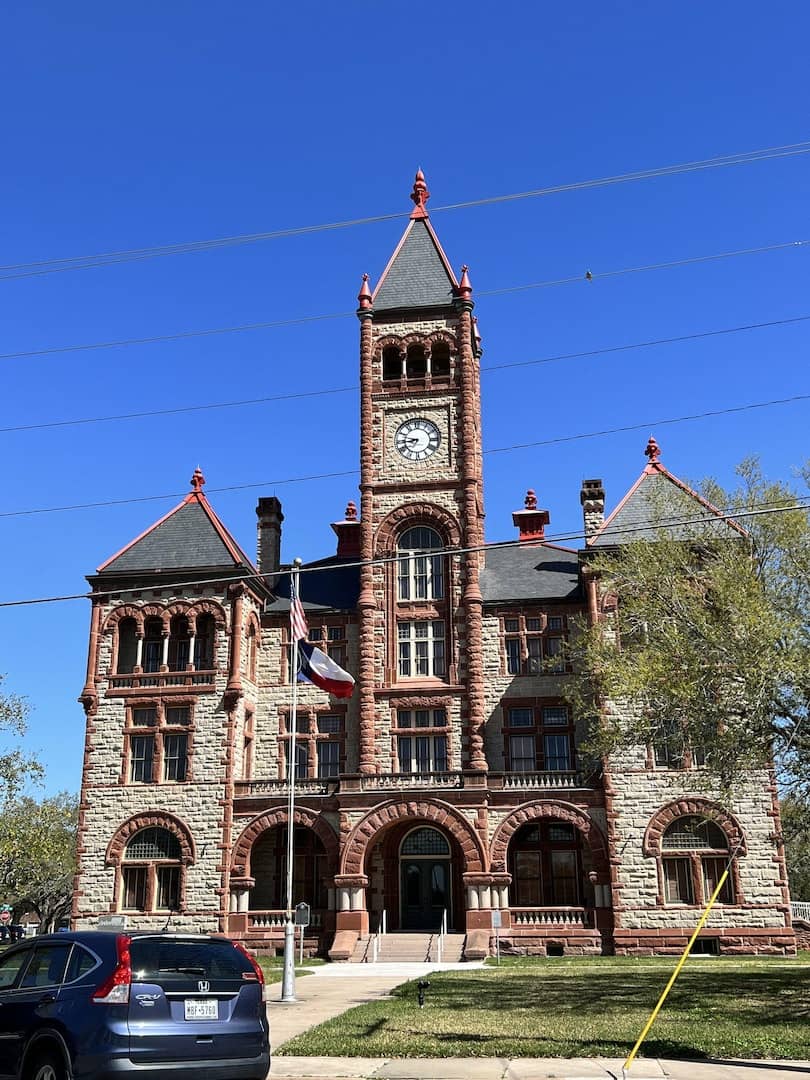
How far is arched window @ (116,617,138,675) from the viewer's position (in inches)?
1729

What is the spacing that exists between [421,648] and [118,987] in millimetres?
33742

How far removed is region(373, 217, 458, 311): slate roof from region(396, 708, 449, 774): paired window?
1815cm

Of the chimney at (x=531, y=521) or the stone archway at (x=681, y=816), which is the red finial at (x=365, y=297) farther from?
the stone archway at (x=681, y=816)

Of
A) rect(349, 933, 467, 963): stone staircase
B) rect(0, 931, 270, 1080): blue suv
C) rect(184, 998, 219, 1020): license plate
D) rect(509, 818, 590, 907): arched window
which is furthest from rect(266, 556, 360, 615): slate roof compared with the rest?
rect(184, 998, 219, 1020): license plate

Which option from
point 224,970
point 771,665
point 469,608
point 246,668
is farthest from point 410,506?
point 224,970

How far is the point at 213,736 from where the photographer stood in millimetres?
41750

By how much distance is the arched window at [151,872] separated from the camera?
133 ft

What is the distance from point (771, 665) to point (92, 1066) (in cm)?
1672

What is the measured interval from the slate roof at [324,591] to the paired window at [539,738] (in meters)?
8.54

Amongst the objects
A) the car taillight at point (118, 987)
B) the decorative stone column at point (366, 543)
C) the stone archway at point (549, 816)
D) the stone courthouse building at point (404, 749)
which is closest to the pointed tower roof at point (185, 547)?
the stone courthouse building at point (404, 749)

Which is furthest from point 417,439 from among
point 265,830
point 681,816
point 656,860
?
point 656,860

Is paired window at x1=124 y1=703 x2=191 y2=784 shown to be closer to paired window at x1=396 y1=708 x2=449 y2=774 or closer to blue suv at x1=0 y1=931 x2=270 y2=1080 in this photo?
paired window at x1=396 y1=708 x2=449 y2=774

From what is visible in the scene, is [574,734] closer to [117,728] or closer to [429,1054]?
[117,728]

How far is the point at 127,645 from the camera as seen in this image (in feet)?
146
